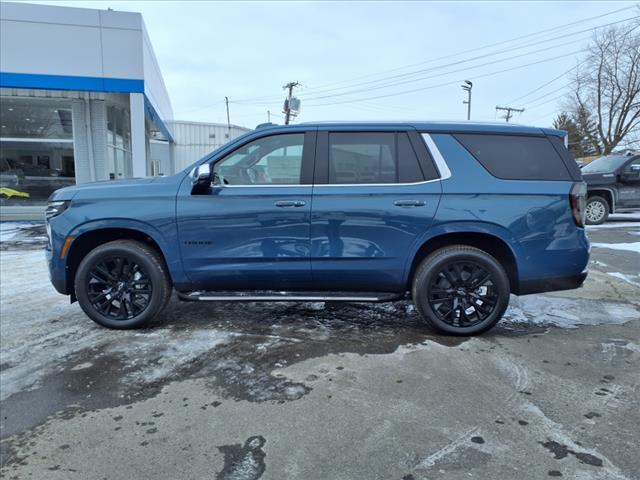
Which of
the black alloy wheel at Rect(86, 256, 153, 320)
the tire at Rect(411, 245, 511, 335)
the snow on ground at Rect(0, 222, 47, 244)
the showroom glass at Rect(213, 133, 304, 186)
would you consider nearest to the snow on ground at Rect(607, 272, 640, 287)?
the tire at Rect(411, 245, 511, 335)

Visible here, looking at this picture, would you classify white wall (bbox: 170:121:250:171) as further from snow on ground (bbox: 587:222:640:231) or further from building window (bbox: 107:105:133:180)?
snow on ground (bbox: 587:222:640:231)

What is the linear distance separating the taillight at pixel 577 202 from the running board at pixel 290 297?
5.45 feet

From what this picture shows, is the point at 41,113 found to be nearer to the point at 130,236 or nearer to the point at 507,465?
the point at 130,236

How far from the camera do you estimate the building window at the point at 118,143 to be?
47.5 ft

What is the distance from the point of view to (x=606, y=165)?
1216 centimetres

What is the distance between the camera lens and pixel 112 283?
447 centimetres

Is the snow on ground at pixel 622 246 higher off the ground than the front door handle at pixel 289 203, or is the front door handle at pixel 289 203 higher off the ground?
the front door handle at pixel 289 203

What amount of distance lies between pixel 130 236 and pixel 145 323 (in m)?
0.83

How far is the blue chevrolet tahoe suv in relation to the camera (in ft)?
13.7

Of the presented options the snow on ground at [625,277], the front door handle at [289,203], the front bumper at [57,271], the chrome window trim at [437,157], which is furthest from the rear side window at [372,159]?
the snow on ground at [625,277]

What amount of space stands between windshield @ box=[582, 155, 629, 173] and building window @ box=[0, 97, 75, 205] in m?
14.3

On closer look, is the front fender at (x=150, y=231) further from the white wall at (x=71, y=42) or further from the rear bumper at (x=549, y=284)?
the white wall at (x=71, y=42)

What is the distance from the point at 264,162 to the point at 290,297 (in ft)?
4.09

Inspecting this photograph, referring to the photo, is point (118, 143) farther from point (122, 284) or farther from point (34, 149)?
point (122, 284)
